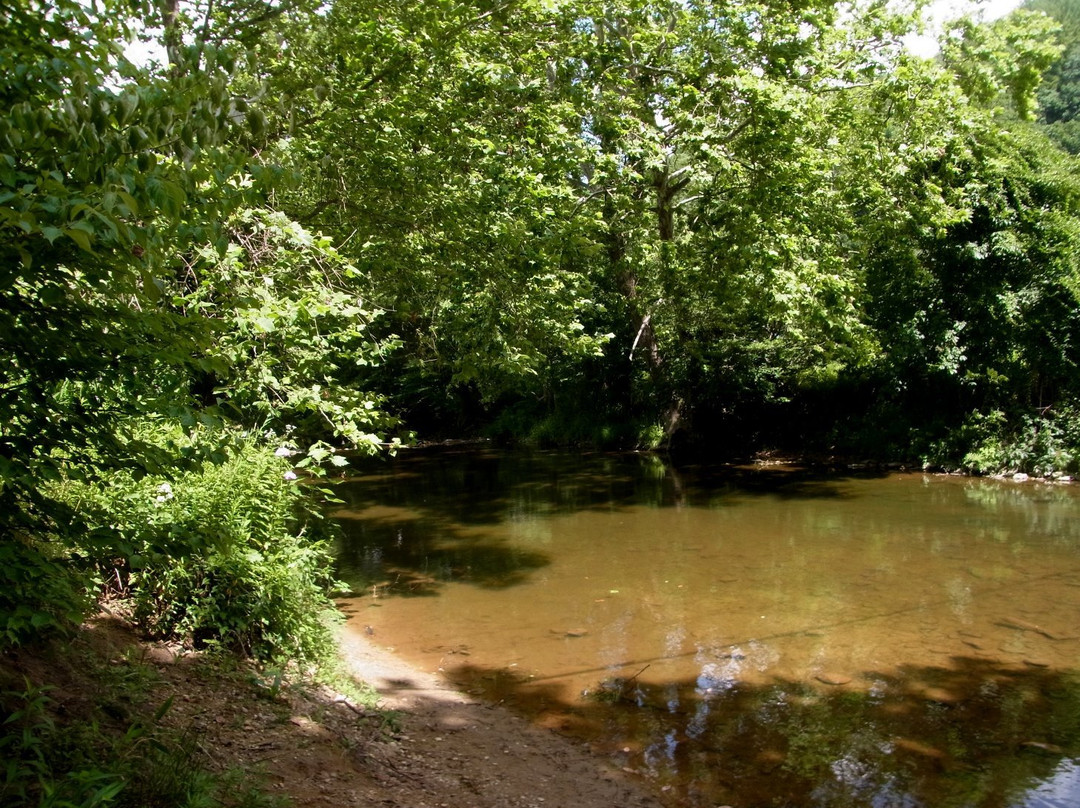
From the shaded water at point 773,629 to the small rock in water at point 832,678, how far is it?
0.02 m

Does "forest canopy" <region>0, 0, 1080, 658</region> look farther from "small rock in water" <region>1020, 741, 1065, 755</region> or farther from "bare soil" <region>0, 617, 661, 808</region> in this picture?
"small rock in water" <region>1020, 741, 1065, 755</region>

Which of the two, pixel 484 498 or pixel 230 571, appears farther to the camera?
pixel 484 498

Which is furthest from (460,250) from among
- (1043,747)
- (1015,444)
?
(1015,444)

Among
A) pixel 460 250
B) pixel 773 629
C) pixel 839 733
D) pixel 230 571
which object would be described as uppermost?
pixel 460 250

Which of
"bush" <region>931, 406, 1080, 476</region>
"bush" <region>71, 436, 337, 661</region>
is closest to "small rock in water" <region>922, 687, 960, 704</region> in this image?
"bush" <region>71, 436, 337, 661</region>

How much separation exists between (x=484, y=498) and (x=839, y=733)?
11414 millimetres

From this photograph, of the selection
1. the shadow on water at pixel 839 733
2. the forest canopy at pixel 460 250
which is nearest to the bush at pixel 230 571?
the forest canopy at pixel 460 250

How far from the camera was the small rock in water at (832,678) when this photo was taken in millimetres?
6352

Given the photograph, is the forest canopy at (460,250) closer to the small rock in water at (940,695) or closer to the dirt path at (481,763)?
the dirt path at (481,763)

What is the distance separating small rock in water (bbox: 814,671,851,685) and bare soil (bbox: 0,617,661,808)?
2210mm

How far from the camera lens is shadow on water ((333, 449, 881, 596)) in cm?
1051

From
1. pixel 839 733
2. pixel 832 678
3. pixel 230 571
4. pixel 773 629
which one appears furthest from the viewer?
pixel 773 629

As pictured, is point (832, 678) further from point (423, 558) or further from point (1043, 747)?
point (423, 558)

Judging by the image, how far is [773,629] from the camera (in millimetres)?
7605
